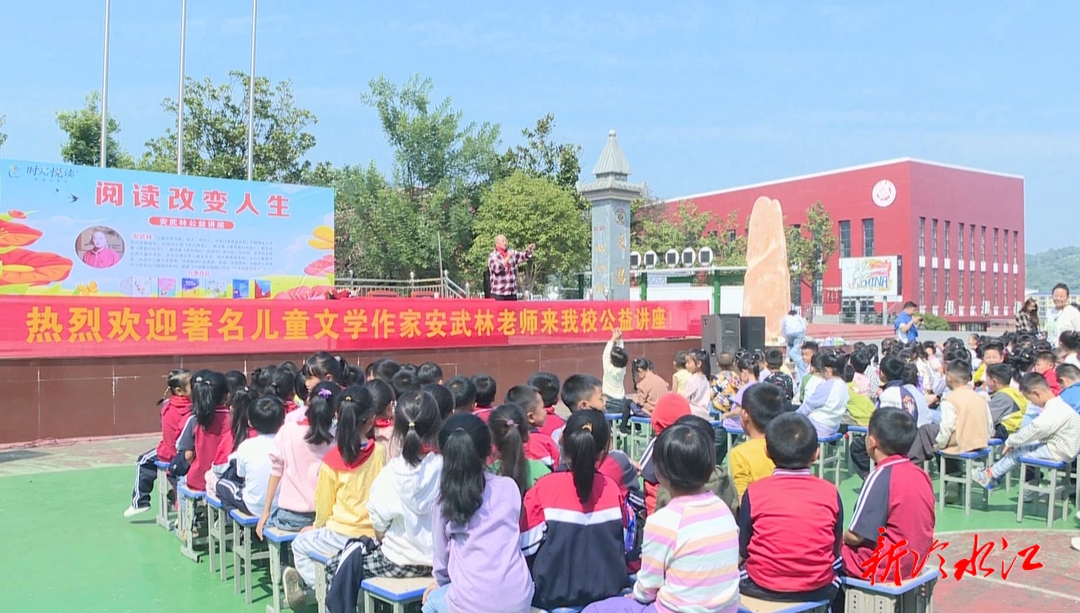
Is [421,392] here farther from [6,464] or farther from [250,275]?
[250,275]

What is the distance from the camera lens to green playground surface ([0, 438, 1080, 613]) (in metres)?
4.47

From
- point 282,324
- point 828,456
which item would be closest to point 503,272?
point 282,324

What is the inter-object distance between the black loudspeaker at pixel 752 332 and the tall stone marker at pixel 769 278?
10.6 feet

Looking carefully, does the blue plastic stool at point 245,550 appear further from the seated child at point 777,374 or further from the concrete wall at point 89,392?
the concrete wall at point 89,392

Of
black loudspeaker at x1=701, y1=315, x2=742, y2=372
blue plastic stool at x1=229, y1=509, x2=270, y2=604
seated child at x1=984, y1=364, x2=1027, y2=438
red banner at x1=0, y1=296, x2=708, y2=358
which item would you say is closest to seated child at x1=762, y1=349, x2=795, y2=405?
seated child at x1=984, y1=364, x2=1027, y2=438

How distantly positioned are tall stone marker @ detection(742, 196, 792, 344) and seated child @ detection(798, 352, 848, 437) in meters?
10.4

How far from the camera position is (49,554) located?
17.5ft

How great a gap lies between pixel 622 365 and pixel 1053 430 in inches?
145

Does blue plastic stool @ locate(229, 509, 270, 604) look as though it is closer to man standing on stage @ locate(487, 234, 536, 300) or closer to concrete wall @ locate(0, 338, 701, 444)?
concrete wall @ locate(0, 338, 701, 444)

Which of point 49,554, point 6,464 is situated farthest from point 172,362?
point 49,554

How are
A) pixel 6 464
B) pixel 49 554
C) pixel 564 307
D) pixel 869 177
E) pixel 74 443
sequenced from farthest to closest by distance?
pixel 869 177 < pixel 564 307 < pixel 74 443 < pixel 6 464 < pixel 49 554

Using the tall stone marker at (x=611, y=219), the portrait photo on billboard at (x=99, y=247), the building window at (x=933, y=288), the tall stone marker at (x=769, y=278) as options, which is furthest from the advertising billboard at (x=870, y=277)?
the portrait photo on billboard at (x=99, y=247)

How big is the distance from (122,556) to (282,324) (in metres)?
5.26

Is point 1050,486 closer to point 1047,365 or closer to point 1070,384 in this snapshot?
point 1070,384
